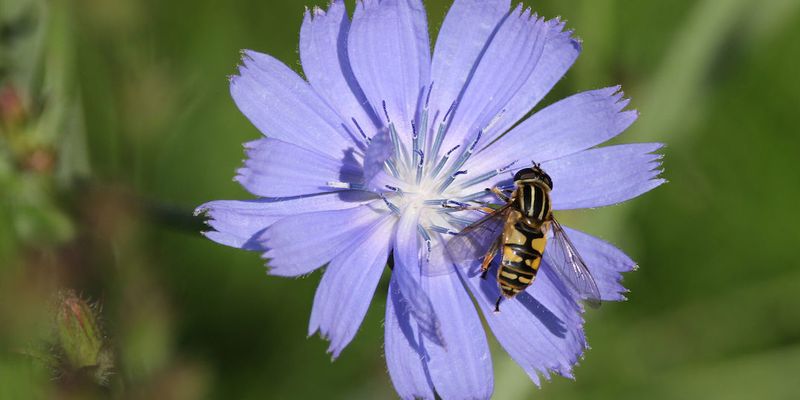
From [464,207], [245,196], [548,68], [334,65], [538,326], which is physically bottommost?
[538,326]

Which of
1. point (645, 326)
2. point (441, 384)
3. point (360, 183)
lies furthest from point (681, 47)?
point (441, 384)

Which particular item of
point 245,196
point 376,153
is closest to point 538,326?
point 376,153

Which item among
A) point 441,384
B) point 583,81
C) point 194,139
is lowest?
point 441,384

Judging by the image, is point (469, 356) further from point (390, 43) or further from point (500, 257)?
point (390, 43)

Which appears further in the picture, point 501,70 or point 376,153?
point 501,70

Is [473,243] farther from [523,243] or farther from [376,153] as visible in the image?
[376,153]

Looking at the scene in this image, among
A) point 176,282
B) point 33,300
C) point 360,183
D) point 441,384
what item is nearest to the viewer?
point 33,300

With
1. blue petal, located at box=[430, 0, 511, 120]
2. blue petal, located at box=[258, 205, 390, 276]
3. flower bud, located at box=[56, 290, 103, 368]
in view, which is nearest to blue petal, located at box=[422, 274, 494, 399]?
blue petal, located at box=[258, 205, 390, 276]
